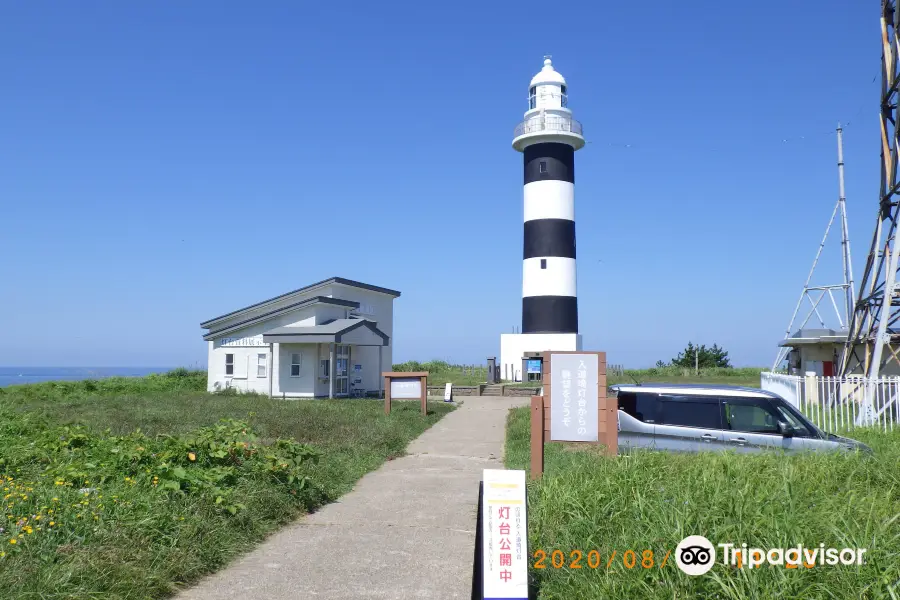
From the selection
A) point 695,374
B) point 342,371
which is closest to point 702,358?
point 695,374

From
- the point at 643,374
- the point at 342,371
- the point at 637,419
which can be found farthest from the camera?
the point at 643,374

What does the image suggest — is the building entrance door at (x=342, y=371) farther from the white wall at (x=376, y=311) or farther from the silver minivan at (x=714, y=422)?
the silver minivan at (x=714, y=422)

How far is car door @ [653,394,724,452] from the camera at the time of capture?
1009 cm

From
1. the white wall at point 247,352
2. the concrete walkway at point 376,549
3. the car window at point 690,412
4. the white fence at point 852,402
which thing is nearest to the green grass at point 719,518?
the concrete walkway at point 376,549

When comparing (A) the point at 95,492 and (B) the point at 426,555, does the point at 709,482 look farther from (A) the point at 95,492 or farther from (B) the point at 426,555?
(A) the point at 95,492

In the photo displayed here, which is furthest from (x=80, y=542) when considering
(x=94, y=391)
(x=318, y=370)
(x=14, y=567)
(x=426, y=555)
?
(x=94, y=391)

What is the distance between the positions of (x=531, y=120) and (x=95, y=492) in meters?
33.0

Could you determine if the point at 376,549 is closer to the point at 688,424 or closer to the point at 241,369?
the point at 688,424

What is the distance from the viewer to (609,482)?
680 cm

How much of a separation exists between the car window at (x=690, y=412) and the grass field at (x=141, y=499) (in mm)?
4710

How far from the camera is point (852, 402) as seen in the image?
49.8 ft

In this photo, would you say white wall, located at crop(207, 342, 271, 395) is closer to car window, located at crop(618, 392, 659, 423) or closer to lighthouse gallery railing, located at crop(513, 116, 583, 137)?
lighthouse gallery railing, located at crop(513, 116, 583, 137)

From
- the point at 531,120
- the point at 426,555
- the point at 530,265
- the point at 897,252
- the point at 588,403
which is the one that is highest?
the point at 531,120
